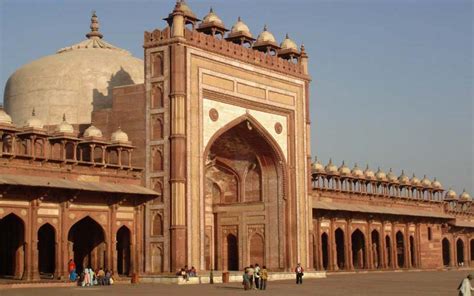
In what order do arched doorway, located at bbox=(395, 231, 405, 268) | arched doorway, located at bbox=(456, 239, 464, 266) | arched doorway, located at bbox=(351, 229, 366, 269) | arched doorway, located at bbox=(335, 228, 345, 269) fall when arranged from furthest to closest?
arched doorway, located at bbox=(456, 239, 464, 266)
arched doorway, located at bbox=(395, 231, 405, 268)
arched doorway, located at bbox=(351, 229, 366, 269)
arched doorway, located at bbox=(335, 228, 345, 269)

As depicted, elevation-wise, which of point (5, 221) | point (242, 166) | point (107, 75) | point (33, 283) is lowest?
point (33, 283)

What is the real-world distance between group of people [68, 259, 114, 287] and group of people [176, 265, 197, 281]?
111 inches

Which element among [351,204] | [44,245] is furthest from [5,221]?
[351,204]

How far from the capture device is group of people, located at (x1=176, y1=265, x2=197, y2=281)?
110ft

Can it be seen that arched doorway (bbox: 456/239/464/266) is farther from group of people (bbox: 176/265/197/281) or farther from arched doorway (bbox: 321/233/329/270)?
group of people (bbox: 176/265/197/281)

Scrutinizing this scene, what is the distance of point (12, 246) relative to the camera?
33.8 meters

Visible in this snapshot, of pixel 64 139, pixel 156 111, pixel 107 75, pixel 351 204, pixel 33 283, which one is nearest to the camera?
pixel 33 283

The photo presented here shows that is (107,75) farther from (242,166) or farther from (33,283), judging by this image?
(33,283)

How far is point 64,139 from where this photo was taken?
33.6m

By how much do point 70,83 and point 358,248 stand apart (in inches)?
921

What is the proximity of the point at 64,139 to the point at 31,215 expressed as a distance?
3.98 metres

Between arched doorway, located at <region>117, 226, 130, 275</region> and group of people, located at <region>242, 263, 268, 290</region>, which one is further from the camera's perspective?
arched doorway, located at <region>117, 226, 130, 275</region>

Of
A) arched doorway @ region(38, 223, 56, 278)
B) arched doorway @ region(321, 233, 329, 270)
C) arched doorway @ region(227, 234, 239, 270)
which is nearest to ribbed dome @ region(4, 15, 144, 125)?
arched doorway @ region(38, 223, 56, 278)

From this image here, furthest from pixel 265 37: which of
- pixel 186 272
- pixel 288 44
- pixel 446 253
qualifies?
pixel 446 253
